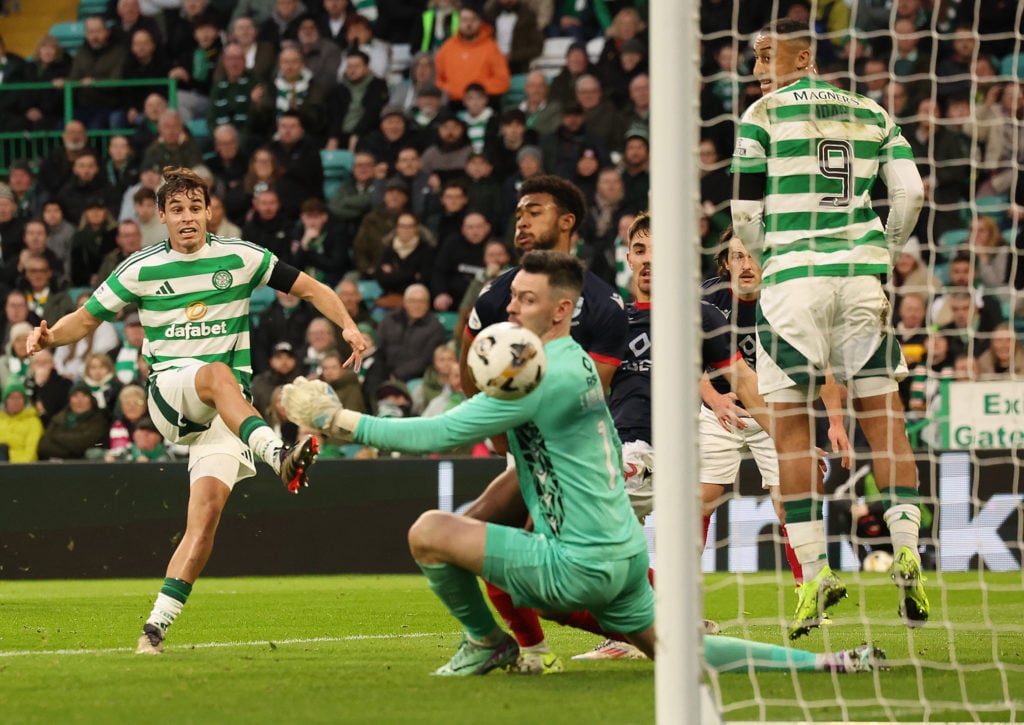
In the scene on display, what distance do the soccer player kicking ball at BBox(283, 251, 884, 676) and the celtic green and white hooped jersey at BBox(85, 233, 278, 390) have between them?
2106 millimetres

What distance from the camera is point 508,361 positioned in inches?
193

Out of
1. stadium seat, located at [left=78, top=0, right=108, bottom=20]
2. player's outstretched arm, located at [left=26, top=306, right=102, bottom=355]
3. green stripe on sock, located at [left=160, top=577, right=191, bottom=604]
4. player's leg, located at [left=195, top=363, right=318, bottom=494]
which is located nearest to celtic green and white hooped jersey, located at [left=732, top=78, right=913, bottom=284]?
player's leg, located at [left=195, top=363, right=318, bottom=494]

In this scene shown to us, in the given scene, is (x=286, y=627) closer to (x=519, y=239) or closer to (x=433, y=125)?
(x=519, y=239)

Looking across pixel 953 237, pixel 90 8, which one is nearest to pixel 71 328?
pixel 953 237

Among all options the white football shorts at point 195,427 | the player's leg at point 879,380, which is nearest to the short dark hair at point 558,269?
the player's leg at point 879,380

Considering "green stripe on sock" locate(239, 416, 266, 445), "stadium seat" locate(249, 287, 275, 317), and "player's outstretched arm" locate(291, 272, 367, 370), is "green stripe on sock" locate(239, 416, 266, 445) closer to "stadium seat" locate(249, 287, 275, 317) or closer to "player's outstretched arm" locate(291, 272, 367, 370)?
"player's outstretched arm" locate(291, 272, 367, 370)

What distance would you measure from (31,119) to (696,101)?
1426cm

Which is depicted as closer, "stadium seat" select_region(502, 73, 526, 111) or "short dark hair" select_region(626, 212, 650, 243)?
"short dark hair" select_region(626, 212, 650, 243)

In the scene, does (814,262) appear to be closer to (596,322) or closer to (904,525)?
(596,322)

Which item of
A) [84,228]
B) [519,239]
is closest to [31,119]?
[84,228]

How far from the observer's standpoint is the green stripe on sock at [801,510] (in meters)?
6.35

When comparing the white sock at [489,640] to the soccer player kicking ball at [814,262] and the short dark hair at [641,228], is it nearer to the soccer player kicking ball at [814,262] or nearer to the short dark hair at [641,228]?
the soccer player kicking ball at [814,262]

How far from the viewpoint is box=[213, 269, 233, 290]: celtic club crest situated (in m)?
7.08

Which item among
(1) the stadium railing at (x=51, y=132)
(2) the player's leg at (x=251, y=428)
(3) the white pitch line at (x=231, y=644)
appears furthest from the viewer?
(1) the stadium railing at (x=51, y=132)
